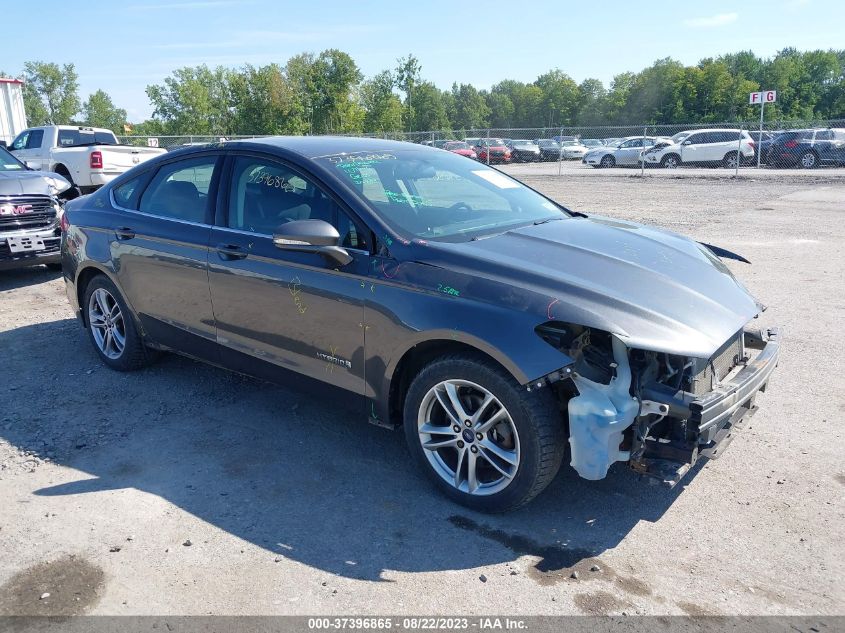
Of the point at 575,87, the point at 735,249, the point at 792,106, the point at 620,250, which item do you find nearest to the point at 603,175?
the point at 735,249

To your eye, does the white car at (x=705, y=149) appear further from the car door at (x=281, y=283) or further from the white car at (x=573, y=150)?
the car door at (x=281, y=283)

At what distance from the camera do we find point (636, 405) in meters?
3.08

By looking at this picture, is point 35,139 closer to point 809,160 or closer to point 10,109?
point 10,109

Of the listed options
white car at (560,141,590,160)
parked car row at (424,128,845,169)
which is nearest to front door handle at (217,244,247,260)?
parked car row at (424,128,845,169)

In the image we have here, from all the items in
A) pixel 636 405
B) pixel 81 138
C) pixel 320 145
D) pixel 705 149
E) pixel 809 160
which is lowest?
pixel 636 405

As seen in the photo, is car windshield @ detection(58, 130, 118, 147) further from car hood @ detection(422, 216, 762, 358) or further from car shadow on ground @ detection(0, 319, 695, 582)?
car hood @ detection(422, 216, 762, 358)

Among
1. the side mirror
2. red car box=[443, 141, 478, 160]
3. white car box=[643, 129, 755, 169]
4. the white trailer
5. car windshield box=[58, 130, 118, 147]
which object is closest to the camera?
the side mirror

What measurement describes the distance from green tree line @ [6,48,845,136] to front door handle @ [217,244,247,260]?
1931 inches

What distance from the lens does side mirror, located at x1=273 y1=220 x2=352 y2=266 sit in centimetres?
362

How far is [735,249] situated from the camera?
10430 millimetres

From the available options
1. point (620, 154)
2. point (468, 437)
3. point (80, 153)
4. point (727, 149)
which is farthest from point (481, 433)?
point (620, 154)

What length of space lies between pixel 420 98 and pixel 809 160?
171 ft

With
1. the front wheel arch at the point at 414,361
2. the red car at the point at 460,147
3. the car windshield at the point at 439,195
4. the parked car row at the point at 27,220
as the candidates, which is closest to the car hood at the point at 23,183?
the parked car row at the point at 27,220

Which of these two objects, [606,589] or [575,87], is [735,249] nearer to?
[606,589]
